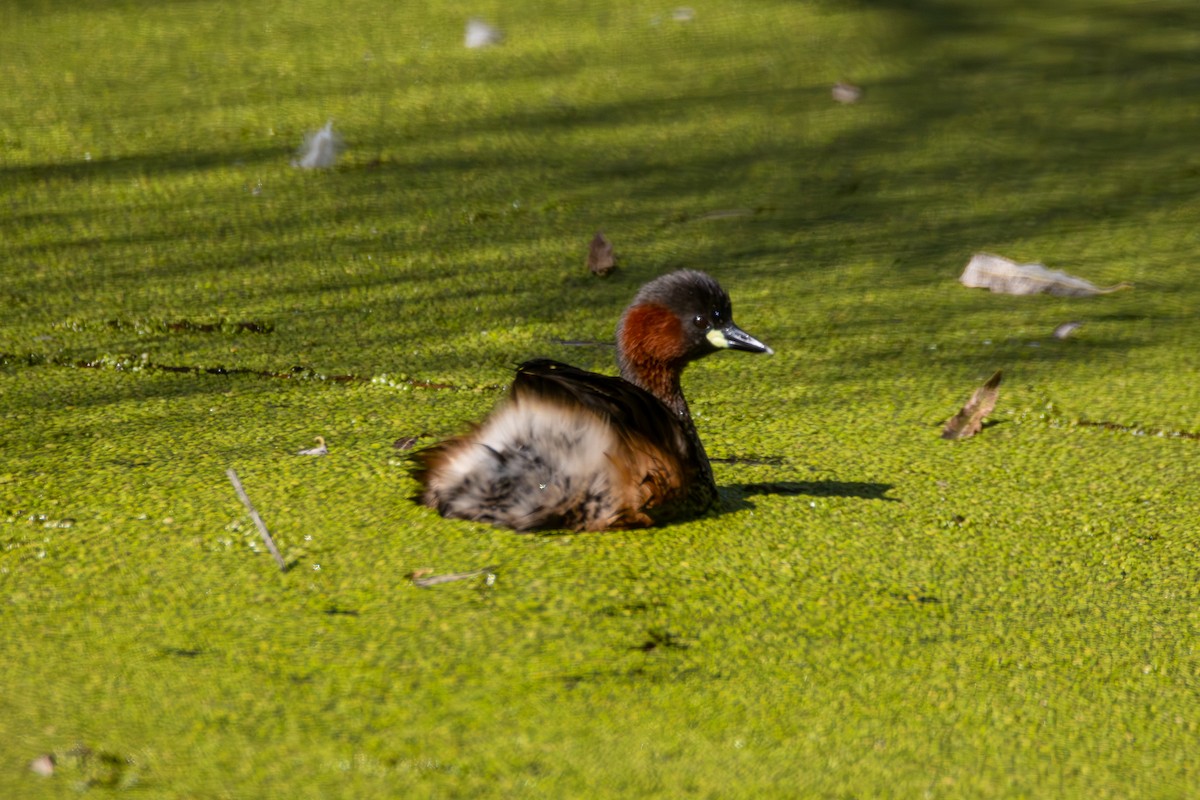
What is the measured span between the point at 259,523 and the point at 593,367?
98cm

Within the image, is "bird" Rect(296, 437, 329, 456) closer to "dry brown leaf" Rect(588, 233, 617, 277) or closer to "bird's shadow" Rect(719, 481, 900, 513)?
"bird's shadow" Rect(719, 481, 900, 513)

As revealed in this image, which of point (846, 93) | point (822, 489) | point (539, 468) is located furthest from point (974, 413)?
point (846, 93)

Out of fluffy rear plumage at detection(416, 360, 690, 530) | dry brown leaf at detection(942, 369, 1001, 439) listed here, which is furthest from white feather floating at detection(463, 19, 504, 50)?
fluffy rear plumage at detection(416, 360, 690, 530)

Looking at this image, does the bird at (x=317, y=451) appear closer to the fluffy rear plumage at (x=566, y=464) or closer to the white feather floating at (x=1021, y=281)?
the fluffy rear plumage at (x=566, y=464)

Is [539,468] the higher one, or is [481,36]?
[481,36]

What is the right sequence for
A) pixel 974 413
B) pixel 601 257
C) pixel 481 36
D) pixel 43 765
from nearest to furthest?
pixel 43 765, pixel 974 413, pixel 601 257, pixel 481 36

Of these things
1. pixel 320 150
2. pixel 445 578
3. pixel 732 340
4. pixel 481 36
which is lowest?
pixel 445 578

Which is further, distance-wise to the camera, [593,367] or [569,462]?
[593,367]

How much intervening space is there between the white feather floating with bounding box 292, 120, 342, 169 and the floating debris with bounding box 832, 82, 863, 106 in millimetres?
1652

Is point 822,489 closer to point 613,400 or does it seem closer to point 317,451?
point 613,400

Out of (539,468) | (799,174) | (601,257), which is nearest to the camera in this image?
(539,468)

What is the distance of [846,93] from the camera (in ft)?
15.1

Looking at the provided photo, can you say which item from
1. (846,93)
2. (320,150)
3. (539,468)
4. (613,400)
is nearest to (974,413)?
(613,400)

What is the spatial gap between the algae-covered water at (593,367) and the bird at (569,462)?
41 mm
